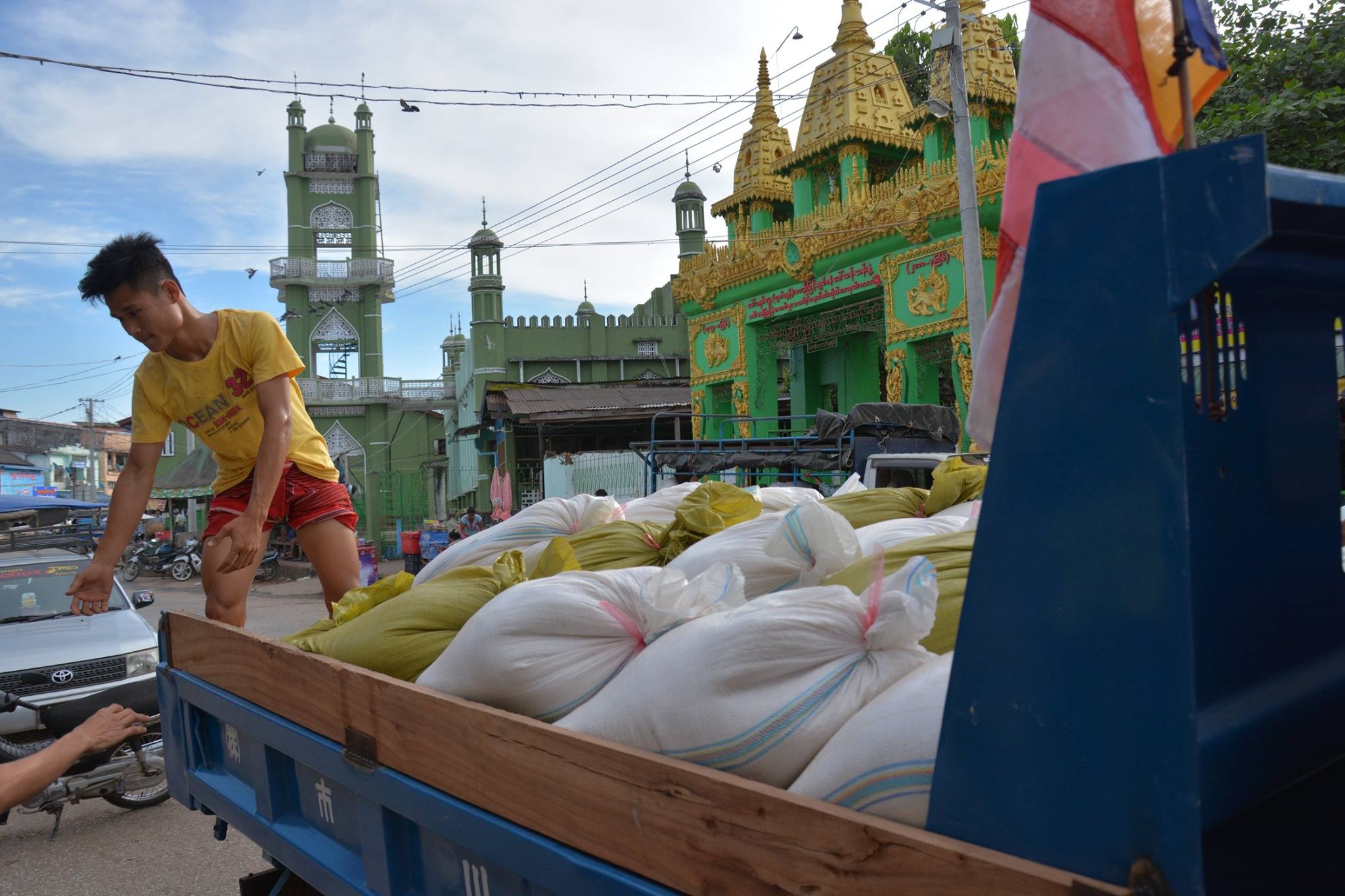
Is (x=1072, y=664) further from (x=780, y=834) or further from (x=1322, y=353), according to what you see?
(x=1322, y=353)

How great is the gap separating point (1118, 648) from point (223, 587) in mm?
3202

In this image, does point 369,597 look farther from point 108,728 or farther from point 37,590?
point 37,590

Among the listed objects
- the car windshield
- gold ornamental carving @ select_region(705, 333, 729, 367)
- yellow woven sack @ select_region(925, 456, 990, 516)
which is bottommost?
the car windshield

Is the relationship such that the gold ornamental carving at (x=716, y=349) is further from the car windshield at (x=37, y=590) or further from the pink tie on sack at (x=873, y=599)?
the pink tie on sack at (x=873, y=599)

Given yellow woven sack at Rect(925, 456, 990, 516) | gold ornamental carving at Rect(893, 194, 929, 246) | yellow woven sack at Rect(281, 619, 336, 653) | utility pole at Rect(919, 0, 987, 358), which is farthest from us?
gold ornamental carving at Rect(893, 194, 929, 246)

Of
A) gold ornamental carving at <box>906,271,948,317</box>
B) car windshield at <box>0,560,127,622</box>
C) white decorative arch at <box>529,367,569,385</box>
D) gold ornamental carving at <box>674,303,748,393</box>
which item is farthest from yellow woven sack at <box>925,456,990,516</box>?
white decorative arch at <box>529,367,569,385</box>

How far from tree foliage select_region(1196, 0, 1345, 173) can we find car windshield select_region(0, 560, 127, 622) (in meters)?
9.96

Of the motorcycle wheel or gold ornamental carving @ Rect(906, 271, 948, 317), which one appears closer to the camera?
the motorcycle wheel

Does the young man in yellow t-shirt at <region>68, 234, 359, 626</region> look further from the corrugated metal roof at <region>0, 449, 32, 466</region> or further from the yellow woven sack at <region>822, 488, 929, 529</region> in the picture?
the corrugated metal roof at <region>0, 449, 32, 466</region>

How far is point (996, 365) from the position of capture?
4.12 ft

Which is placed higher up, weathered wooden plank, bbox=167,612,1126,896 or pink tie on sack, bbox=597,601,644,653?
pink tie on sack, bbox=597,601,644,653

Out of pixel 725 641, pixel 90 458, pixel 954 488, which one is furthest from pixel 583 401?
pixel 90 458

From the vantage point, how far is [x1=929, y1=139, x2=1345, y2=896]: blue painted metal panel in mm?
831

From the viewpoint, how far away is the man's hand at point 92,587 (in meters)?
3.32
